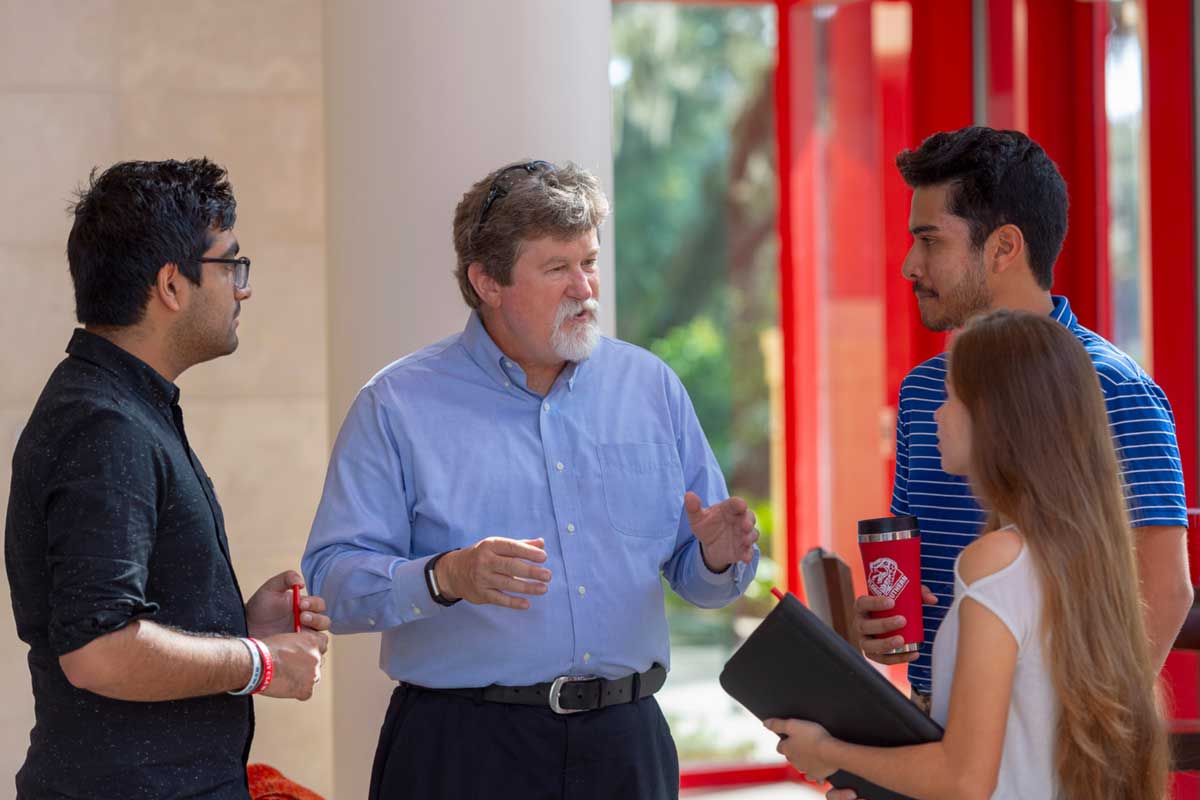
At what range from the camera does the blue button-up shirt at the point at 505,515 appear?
226 cm

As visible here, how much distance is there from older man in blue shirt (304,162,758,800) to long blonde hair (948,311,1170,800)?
520 millimetres

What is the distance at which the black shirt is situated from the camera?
174 cm

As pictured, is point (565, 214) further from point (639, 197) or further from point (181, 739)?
point (639, 197)

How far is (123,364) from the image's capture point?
1.92 m

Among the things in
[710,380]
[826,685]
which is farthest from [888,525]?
[710,380]

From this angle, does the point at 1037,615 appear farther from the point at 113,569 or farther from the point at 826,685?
the point at 113,569

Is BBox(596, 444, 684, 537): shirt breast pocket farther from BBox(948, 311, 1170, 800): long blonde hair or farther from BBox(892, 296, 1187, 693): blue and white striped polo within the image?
BBox(948, 311, 1170, 800): long blonde hair

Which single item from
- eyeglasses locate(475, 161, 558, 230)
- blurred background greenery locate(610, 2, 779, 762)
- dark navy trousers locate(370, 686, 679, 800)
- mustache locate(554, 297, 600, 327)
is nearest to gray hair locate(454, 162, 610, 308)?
eyeglasses locate(475, 161, 558, 230)

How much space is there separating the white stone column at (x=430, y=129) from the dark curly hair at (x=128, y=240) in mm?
1029

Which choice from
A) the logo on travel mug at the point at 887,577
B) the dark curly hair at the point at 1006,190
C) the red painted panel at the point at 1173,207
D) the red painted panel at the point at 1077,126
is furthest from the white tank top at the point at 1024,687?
the red painted panel at the point at 1077,126

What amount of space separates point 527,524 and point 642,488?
0.70ft

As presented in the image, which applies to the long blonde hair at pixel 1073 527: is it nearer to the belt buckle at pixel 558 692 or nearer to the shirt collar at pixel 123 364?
the belt buckle at pixel 558 692

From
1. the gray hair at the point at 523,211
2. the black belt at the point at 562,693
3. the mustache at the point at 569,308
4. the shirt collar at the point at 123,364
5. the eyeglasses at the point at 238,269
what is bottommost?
the black belt at the point at 562,693

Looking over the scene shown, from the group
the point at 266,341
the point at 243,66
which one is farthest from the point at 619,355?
the point at 243,66
